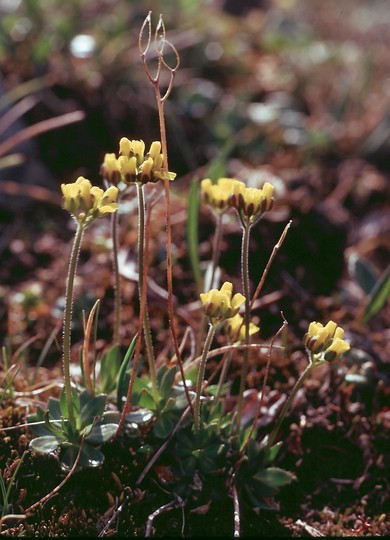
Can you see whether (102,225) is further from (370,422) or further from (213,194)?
(370,422)

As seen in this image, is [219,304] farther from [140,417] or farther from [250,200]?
[140,417]

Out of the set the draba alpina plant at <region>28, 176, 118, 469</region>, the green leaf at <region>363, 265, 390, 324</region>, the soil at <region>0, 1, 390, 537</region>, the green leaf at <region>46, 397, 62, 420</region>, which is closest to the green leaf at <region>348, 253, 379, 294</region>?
the soil at <region>0, 1, 390, 537</region>

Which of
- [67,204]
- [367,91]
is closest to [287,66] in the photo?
[367,91]

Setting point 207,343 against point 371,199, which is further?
point 371,199

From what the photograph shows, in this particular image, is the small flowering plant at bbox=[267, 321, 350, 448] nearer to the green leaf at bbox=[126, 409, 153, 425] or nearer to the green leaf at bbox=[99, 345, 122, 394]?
the green leaf at bbox=[126, 409, 153, 425]

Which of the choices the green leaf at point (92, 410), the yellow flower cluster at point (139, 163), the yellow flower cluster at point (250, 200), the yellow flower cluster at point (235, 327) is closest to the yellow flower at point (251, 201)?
the yellow flower cluster at point (250, 200)

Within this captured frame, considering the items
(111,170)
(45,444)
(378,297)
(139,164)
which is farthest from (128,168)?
(378,297)

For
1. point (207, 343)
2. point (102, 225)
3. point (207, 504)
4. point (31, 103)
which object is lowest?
point (207, 504)
